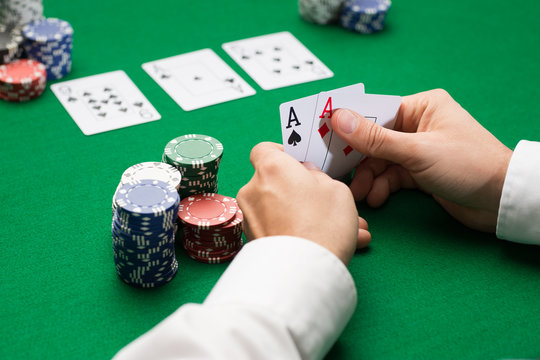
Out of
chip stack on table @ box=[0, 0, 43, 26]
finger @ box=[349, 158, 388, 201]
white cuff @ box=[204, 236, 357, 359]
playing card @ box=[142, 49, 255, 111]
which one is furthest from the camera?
chip stack on table @ box=[0, 0, 43, 26]

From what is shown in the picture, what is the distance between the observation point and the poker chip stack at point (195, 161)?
79.6 inches

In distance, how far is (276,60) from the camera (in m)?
3.13

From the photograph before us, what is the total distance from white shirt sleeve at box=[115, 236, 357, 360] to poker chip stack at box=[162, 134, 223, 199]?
1.88 feet

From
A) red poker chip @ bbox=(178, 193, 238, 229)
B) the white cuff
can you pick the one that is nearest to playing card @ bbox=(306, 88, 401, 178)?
red poker chip @ bbox=(178, 193, 238, 229)

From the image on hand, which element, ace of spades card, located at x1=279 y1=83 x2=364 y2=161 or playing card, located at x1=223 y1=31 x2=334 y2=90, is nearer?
ace of spades card, located at x1=279 y1=83 x2=364 y2=161

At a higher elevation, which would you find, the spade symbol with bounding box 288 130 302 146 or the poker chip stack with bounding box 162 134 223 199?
the spade symbol with bounding box 288 130 302 146

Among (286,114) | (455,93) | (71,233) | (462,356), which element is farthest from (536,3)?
(71,233)

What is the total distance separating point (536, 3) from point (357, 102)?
7.45 ft

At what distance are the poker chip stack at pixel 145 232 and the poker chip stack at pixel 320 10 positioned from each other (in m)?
1.85

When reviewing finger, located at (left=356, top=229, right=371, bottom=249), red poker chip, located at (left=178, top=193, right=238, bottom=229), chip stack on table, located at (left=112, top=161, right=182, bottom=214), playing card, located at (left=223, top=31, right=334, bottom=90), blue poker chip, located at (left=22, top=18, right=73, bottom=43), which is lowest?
playing card, located at (left=223, top=31, right=334, bottom=90)

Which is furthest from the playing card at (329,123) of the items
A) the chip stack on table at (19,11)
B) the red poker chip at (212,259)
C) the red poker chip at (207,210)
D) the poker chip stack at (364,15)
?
the chip stack on table at (19,11)

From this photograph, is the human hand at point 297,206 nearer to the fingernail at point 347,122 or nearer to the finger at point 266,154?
the finger at point 266,154

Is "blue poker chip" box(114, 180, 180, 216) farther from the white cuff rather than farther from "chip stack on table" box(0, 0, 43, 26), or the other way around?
"chip stack on table" box(0, 0, 43, 26)

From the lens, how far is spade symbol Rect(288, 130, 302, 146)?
200 cm
